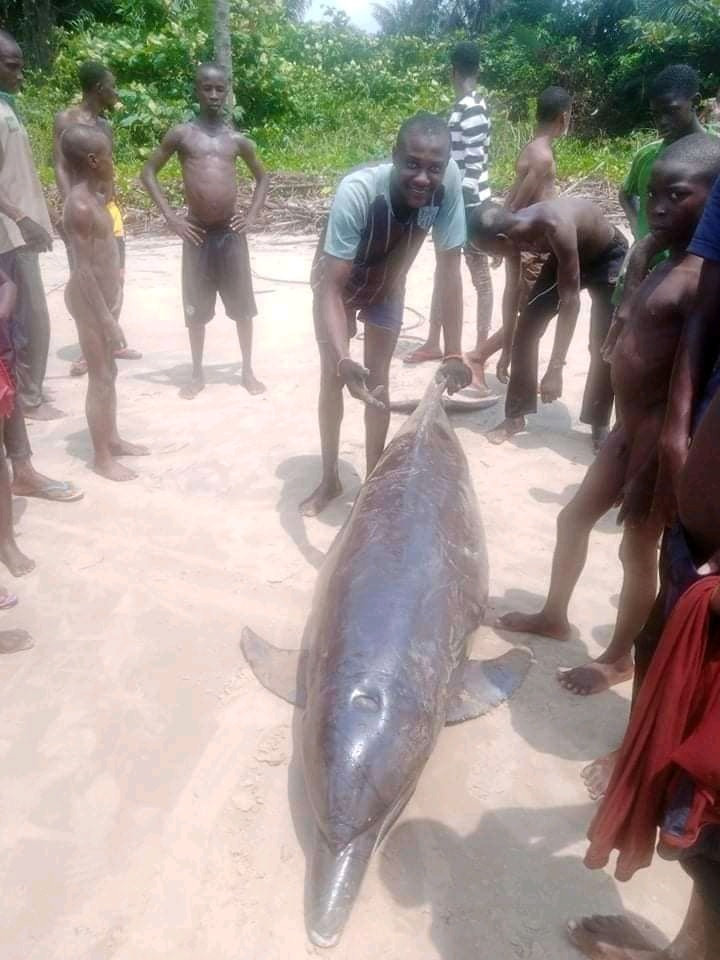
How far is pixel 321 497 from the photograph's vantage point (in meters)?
4.49

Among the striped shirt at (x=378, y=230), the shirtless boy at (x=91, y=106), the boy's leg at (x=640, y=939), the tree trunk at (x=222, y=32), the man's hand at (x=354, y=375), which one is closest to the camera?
the boy's leg at (x=640, y=939)

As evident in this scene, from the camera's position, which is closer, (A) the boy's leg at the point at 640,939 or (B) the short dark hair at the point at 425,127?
(A) the boy's leg at the point at 640,939

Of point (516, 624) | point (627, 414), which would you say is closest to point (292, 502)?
point (516, 624)

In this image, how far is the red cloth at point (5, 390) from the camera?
342 cm

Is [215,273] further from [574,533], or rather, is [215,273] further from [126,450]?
[574,533]

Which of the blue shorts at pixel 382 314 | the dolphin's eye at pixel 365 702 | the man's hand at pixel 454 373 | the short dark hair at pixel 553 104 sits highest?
the short dark hair at pixel 553 104

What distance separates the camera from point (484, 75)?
23734 mm

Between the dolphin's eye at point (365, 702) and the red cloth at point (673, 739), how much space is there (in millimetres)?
875

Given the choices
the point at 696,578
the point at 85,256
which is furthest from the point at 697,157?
the point at 85,256

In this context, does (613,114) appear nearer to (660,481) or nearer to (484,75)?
(484,75)

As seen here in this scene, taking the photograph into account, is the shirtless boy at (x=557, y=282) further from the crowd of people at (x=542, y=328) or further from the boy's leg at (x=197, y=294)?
the boy's leg at (x=197, y=294)

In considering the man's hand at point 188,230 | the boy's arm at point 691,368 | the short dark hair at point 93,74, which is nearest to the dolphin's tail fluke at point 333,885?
the boy's arm at point 691,368

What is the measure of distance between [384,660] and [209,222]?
4571 mm

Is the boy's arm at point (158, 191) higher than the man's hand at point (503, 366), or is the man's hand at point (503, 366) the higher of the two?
the boy's arm at point (158, 191)
